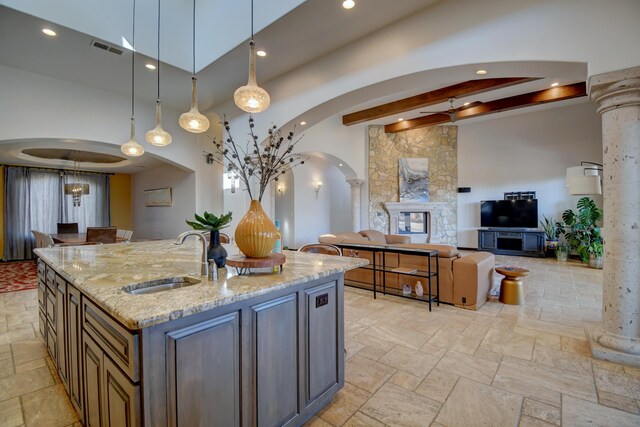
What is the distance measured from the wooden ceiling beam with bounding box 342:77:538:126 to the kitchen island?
5131 mm

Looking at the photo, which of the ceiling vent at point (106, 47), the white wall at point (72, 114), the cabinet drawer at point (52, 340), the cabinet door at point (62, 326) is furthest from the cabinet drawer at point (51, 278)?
the white wall at point (72, 114)

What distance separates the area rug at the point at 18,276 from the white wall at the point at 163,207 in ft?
9.17

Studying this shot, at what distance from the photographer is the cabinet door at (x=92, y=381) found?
1.44 m

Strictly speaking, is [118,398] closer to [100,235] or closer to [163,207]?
[100,235]

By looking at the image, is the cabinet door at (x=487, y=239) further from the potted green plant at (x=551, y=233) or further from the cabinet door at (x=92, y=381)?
the cabinet door at (x=92, y=381)

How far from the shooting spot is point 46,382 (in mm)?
2346

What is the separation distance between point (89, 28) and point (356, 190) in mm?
6955

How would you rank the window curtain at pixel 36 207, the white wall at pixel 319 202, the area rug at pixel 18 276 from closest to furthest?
1. the area rug at pixel 18 276
2. the window curtain at pixel 36 207
3. the white wall at pixel 319 202

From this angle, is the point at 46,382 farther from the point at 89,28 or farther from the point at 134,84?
the point at 134,84

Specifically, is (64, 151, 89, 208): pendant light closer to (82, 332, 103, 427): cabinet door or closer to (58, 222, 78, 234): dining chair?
(58, 222, 78, 234): dining chair

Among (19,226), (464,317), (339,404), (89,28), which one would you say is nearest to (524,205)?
(464,317)

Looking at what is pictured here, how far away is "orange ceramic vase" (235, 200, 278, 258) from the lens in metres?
1.76

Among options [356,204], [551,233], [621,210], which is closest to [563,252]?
[551,233]

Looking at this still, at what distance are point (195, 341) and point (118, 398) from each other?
0.38 m
